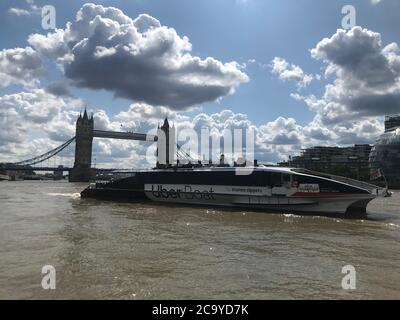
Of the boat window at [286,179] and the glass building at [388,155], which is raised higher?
the glass building at [388,155]

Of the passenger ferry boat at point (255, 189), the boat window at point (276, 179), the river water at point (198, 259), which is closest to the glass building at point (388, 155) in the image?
the passenger ferry boat at point (255, 189)

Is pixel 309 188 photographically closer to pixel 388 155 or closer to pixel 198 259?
pixel 198 259

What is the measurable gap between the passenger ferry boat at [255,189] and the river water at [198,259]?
21.9 ft

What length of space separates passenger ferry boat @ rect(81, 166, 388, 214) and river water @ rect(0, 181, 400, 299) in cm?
667

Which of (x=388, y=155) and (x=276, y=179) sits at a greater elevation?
(x=388, y=155)

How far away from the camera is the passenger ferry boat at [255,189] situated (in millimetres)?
38500

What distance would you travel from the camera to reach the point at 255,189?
1727 inches

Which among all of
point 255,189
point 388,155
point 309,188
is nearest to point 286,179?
point 309,188

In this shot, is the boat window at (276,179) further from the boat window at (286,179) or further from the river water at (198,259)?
the river water at (198,259)

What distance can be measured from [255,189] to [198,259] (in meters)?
26.3

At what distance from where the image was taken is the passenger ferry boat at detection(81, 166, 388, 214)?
38.5 m

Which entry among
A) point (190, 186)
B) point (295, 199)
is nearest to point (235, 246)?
point (295, 199)
